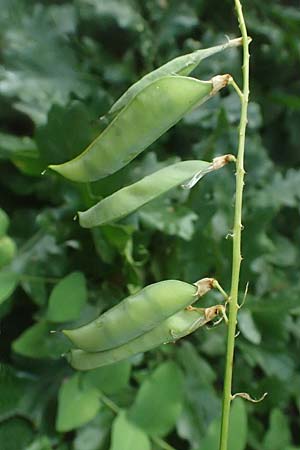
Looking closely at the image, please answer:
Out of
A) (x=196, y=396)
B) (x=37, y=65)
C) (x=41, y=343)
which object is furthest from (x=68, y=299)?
(x=37, y=65)

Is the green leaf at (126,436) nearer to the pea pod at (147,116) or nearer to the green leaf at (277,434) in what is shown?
the green leaf at (277,434)

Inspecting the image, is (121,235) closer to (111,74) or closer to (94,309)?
(94,309)

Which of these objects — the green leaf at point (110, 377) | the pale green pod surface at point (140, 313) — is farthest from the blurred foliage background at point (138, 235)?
the pale green pod surface at point (140, 313)

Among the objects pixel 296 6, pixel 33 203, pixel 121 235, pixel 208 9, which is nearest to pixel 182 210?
pixel 121 235

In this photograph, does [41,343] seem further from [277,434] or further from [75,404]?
[277,434]

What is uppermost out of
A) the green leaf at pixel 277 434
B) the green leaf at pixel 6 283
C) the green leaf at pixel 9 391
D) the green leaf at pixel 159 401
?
the green leaf at pixel 6 283

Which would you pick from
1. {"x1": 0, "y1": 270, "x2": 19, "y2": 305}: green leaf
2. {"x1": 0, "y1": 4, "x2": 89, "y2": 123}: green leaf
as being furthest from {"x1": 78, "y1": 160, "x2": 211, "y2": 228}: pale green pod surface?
{"x1": 0, "y1": 4, "x2": 89, "y2": 123}: green leaf
